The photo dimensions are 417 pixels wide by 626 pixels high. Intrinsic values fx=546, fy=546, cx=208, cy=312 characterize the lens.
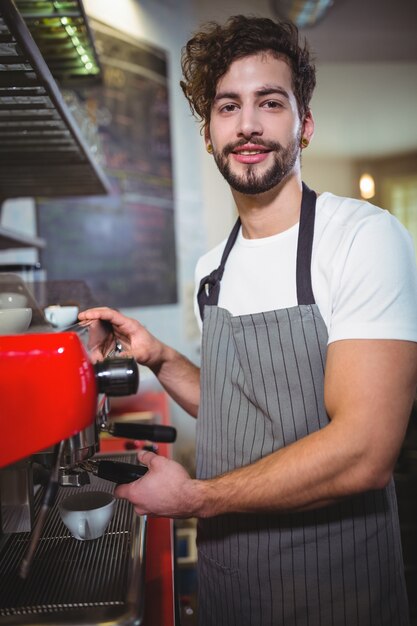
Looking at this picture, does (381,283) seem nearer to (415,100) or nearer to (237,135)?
(237,135)

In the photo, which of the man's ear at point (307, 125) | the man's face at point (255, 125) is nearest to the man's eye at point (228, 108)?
the man's face at point (255, 125)

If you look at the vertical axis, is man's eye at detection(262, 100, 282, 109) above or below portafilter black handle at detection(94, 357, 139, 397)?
above

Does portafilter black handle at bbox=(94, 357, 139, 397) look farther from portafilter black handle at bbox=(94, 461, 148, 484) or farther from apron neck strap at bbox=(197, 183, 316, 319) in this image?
apron neck strap at bbox=(197, 183, 316, 319)

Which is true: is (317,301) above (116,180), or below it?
below

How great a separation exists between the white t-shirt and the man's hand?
37 cm

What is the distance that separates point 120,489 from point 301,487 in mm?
321

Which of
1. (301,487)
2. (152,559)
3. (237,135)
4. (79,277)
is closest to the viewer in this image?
(301,487)

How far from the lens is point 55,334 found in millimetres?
763

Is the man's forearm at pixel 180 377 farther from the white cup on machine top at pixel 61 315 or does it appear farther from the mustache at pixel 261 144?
the mustache at pixel 261 144

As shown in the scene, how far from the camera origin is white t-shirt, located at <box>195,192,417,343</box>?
3.07 ft

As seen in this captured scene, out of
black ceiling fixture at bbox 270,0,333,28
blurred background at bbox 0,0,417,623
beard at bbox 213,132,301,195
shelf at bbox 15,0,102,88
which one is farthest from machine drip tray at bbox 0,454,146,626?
black ceiling fixture at bbox 270,0,333,28

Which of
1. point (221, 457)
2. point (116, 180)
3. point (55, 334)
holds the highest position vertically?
point (116, 180)

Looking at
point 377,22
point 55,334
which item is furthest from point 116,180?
point 55,334

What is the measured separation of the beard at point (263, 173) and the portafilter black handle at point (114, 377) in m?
0.57
